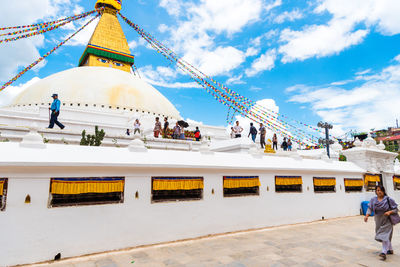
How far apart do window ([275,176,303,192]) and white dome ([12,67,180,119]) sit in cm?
1461

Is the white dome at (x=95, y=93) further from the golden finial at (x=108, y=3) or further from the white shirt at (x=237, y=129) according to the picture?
the golden finial at (x=108, y=3)

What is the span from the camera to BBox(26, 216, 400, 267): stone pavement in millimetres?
5152

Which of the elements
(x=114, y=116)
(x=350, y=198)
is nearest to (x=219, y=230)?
(x=350, y=198)

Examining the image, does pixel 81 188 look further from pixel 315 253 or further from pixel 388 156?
pixel 388 156

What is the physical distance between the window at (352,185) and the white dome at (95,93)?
15.2 m

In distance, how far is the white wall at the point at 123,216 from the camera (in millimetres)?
4988

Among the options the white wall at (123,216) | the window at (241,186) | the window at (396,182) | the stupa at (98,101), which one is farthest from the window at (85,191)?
the window at (396,182)

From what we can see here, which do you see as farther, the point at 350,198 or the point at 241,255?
the point at 350,198

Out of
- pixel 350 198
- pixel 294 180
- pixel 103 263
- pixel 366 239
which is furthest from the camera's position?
pixel 350 198

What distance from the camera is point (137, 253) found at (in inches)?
226

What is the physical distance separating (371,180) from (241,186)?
818cm

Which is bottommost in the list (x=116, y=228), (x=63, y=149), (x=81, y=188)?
(x=116, y=228)

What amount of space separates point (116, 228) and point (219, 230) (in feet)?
10.1

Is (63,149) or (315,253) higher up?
(63,149)
